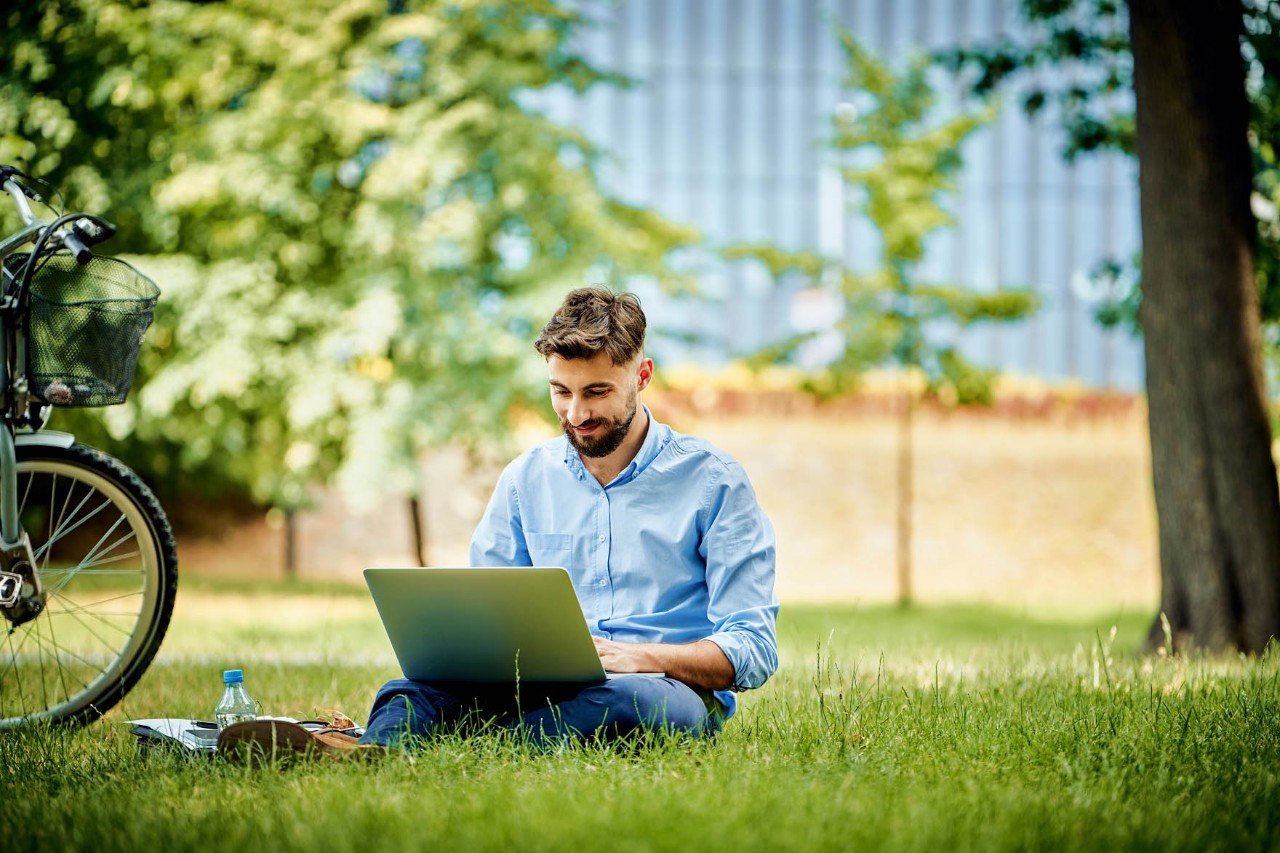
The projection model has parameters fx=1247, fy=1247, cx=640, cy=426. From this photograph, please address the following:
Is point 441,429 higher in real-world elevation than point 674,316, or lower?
lower

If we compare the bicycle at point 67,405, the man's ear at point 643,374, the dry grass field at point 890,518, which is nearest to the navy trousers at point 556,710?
the man's ear at point 643,374

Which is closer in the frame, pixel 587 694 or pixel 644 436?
pixel 587 694

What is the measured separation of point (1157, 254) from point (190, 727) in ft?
16.8

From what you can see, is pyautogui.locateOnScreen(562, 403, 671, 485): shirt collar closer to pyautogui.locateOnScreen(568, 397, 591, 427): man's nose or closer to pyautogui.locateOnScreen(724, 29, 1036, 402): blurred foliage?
pyautogui.locateOnScreen(568, 397, 591, 427): man's nose

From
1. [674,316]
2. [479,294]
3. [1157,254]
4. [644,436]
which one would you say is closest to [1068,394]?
[674,316]

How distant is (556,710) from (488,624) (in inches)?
12.3

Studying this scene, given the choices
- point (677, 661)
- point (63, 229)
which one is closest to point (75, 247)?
point (63, 229)

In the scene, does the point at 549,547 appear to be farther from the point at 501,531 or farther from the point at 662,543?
the point at 662,543

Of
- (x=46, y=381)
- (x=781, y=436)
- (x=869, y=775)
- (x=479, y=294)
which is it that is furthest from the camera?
(x=781, y=436)

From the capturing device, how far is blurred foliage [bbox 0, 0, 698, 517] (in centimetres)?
1061

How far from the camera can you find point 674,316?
13344 millimetres

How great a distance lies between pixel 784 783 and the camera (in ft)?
9.11

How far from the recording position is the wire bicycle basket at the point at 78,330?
3975 millimetres

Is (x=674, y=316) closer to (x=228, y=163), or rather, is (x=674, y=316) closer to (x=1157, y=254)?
(x=228, y=163)
